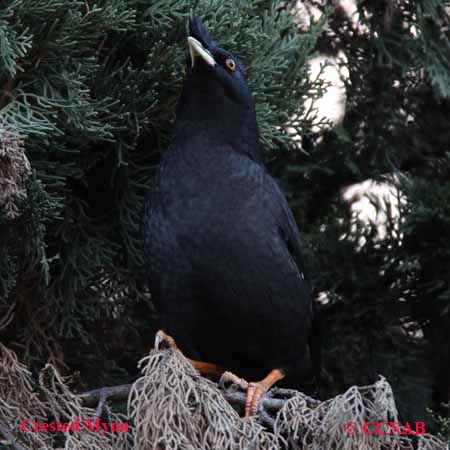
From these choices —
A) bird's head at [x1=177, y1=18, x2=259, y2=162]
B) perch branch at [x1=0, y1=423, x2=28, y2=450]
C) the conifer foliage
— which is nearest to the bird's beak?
bird's head at [x1=177, y1=18, x2=259, y2=162]

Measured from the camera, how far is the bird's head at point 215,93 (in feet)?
10.9

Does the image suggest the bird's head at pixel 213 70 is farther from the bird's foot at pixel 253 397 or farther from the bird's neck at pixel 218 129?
the bird's foot at pixel 253 397

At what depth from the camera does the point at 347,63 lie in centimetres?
445

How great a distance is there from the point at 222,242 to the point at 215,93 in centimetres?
61

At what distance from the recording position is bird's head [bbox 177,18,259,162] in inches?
131

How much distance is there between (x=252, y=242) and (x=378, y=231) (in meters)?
1.06

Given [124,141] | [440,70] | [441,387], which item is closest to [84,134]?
[124,141]

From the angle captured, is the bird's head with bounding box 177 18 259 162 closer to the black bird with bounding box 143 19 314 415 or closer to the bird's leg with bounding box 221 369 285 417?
the black bird with bounding box 143 19 314 415

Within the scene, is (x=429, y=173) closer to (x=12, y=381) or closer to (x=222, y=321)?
(x=222, y=321)

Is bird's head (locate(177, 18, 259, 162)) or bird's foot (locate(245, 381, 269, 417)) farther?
bird's head (locate(177, 18, 259, 162))

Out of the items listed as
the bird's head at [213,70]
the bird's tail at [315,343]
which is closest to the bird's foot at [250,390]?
the bird's tail at [315,343]

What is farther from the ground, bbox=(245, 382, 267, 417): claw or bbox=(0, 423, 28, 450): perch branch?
bbox=(245, 382, 267, 417): claw

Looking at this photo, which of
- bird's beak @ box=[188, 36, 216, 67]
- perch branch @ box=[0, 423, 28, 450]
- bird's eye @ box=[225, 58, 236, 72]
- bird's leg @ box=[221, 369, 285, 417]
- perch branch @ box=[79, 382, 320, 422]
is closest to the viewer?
perch branch @ box=[0, 423, 28, 450]

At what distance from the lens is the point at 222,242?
330 centimetres
